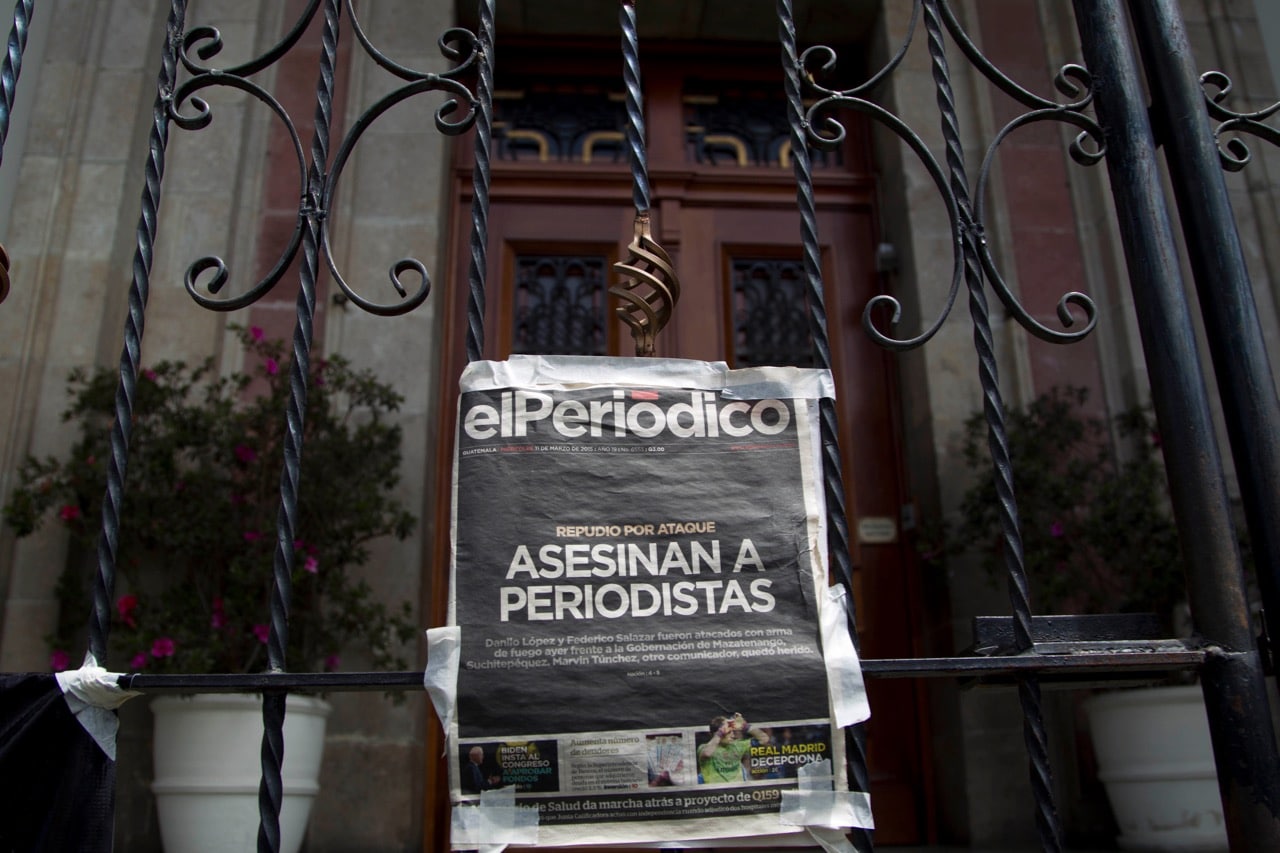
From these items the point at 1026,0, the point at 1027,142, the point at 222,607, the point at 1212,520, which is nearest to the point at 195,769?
the point at 222,607

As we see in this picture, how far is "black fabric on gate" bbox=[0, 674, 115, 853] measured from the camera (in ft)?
4.39

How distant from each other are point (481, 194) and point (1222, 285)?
1.12m

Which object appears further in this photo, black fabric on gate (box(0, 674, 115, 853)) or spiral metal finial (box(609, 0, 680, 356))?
spiral metal finial (box(609, 0, 680, 356))

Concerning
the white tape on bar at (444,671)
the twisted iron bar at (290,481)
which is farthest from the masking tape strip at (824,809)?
the twisted iron bar at (290,481)

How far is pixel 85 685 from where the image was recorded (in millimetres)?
1367

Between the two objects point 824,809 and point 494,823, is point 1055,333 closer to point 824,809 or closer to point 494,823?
point 824,809

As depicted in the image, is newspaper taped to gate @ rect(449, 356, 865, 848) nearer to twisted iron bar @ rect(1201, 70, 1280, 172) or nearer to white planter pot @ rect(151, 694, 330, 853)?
twisted iron bar @ rect(1201, 70, 1280, 172)

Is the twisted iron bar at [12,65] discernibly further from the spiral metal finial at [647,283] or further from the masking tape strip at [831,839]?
the masking tape strip at [831,839]

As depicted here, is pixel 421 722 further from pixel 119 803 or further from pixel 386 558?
pixel 119 803

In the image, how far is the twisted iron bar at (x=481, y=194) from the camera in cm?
148

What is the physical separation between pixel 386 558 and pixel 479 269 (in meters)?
2.80

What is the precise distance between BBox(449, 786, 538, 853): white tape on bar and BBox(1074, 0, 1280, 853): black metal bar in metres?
0.91

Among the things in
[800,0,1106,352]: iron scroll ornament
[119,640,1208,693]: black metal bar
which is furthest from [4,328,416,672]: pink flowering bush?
[800,0,1106,352]: iron scroll ornament

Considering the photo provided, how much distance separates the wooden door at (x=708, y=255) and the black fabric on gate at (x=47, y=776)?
9.84 feet
